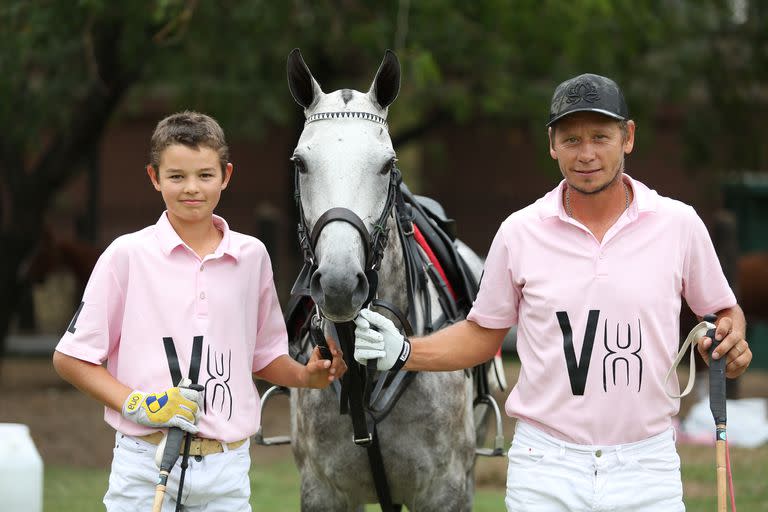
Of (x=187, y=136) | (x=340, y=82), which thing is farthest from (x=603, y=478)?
(x=340, y=82)

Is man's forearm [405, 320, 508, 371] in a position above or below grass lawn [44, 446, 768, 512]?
above

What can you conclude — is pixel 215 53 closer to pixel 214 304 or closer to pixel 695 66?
pixel 695 66

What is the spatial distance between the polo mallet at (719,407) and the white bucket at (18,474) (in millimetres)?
2910

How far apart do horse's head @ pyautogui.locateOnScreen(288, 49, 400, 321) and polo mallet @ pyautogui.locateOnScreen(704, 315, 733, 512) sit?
108 centimetres

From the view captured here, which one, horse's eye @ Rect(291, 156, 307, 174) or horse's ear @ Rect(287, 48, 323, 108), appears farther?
horse's ear @ Rect(287, 48, 323, 108)

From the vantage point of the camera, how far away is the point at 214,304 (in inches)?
141

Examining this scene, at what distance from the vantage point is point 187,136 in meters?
3.55

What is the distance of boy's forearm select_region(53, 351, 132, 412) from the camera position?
3.44 metres

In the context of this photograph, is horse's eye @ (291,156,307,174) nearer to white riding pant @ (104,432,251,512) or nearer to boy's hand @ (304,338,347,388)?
boy's hand @ (304,338,347,388)

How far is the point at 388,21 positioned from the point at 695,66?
202 inches

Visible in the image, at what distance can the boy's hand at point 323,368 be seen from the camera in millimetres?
3695

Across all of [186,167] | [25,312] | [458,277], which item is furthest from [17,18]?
[25,312]

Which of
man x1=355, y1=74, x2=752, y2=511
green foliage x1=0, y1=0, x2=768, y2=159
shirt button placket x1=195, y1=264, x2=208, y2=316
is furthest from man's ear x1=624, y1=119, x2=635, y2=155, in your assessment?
green foliage x1=0, y1=0, x2=768, y2=159

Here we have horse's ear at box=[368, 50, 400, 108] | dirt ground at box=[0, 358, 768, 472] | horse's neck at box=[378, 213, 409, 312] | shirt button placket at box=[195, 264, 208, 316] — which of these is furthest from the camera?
dirt ground at box=[0, 358, 768, 472]
